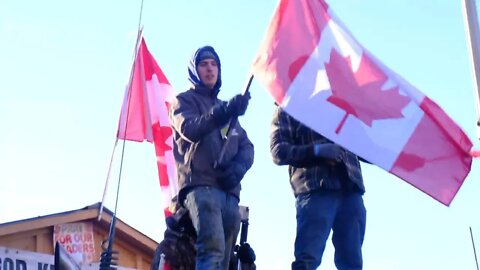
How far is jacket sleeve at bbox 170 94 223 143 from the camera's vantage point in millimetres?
5531

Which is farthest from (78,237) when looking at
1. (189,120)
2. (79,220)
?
(189,120)

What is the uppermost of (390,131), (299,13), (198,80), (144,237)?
(299,13)

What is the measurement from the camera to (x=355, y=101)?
5.79 m

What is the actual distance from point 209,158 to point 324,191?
80cm

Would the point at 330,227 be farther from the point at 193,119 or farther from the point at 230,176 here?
the point at 193,119

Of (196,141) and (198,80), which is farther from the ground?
(198,80)

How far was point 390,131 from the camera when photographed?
19.1ft

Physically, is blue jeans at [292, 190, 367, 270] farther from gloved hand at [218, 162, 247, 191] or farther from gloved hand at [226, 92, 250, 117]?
gloved hand at [226, 92, 250, 117]

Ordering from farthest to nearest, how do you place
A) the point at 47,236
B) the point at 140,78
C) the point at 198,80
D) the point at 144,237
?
the point at 144,237
the point at 47,236
the point at 140,78
the point at 198,80

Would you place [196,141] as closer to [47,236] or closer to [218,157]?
[218,157]

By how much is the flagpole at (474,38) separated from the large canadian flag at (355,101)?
12.0 inches

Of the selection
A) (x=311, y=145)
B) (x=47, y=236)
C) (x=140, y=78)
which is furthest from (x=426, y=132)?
(x=47, y=236)

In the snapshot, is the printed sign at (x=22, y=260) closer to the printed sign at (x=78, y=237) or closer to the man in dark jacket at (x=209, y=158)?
the printed sign at (x=78, y=237)

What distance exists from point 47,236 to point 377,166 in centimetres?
957
